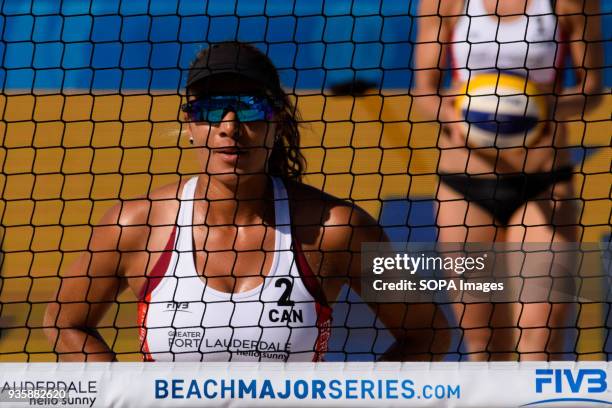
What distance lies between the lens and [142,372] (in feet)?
7.82

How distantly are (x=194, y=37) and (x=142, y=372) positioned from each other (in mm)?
2166

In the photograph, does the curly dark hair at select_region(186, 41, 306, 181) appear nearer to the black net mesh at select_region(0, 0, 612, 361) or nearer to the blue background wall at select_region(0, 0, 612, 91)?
the black net mesh at select_region(0, 0, 612, 361)

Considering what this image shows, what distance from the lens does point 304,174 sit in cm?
280

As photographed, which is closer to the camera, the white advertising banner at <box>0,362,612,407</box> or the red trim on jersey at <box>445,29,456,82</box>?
the white advertising banner at <box>0,362,612,407</box>

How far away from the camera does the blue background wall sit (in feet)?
13.6

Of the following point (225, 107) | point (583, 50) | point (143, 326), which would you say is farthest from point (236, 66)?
point (583, 50)

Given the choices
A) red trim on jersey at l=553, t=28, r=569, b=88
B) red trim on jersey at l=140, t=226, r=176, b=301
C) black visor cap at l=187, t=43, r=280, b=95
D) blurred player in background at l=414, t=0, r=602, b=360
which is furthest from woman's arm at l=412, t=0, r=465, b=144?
red trim on jersey at l=140, t=226, r=176, b=301

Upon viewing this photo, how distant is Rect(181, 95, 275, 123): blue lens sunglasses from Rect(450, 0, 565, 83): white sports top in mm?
821

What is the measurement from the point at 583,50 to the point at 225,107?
1.18 metres

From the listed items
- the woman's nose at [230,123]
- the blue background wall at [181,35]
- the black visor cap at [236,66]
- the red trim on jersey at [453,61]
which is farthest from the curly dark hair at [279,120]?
the blue background wall at [181,35]

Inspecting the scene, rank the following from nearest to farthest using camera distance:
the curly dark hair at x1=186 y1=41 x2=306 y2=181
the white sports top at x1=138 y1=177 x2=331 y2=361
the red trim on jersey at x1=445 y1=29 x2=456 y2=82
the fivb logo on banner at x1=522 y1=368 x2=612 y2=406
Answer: the fivb logo on banner at x1=522 y1=368 x2=612 y2=406, the white sports top at x1=138 y1=177 x2=331 y2=361, the curly dark hair at x1=186 y1=41 x2=306 y2=181, the red trim on jersey at x1=445 y1=29 x2=456 y2=82

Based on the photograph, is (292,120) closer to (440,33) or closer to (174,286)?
(174,286)

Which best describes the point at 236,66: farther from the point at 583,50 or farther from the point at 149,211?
the point at 583,50

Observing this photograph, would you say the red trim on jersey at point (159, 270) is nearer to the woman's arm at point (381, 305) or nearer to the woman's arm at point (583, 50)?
the woman's arm at point (381, 305)
